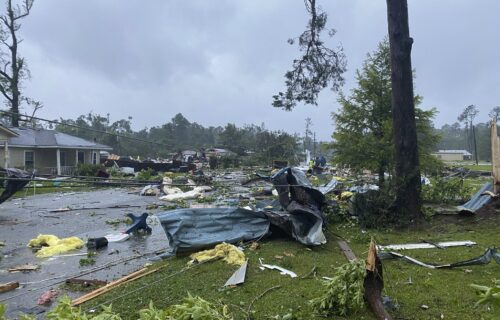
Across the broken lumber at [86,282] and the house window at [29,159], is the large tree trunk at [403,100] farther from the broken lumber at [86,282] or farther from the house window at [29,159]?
the house window at [29,159]

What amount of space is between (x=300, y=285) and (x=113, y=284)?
2593 millimetres

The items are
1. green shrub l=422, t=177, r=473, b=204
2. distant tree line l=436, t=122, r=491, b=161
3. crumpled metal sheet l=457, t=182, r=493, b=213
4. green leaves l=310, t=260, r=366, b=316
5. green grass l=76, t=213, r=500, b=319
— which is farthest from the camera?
distant tree line l=436, t=122, r=491, b=161

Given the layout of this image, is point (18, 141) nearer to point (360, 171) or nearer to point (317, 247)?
point (360, 171)

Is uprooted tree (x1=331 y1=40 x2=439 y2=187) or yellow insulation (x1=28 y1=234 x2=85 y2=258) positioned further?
uprooted tree (x1=331 y1=40 x2=439 y2=187)

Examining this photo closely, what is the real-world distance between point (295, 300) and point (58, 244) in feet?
19.5

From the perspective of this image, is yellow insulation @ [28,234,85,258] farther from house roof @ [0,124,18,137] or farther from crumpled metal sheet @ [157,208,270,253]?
house roof @ [0,124,18,137]

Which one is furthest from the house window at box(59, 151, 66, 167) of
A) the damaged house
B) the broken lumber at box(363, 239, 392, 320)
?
the broken lumber at box(363, 239, 392, 320)

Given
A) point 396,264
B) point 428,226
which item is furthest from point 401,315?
point 428,226

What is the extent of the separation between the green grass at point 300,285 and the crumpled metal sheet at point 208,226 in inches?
19.2

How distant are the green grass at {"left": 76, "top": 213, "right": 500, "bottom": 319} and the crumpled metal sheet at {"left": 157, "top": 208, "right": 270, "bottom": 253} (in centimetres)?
49

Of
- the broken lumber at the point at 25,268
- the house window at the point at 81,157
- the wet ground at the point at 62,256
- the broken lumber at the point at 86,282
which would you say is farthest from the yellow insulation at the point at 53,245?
the house window at the point at 81,157

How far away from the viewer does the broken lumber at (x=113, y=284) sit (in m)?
5.18

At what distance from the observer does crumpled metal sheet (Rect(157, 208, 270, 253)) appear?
7461 millimetres

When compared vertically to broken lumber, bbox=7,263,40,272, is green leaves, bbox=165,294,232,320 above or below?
above
